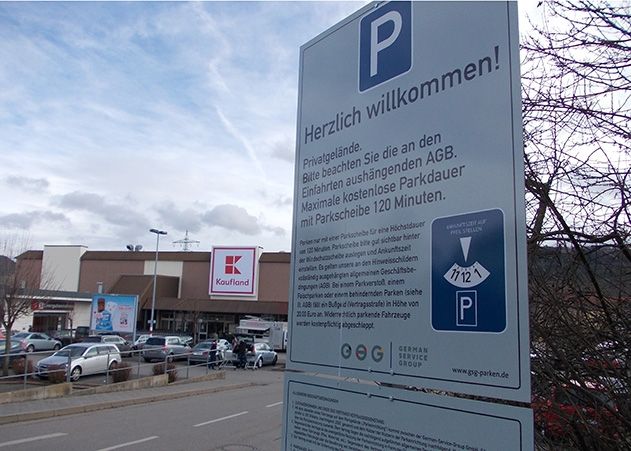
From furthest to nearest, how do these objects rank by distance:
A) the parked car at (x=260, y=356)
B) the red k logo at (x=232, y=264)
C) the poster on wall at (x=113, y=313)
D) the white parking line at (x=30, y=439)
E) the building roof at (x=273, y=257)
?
the red k logo at (x=232, y=264), the building roof at (x=273, y=257), the poster on wall at (x=113, y=313), the parked car at (x=260, y=356), the white parking line at (x=30, y=439)

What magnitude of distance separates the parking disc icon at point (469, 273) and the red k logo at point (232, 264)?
182 feet

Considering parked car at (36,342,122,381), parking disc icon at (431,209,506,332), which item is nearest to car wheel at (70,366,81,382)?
parked car at (36,342,122,381)

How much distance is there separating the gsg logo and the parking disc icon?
0.84 m

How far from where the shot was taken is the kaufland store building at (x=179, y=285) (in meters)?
54.2

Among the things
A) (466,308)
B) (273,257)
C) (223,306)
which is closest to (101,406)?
(466,308)

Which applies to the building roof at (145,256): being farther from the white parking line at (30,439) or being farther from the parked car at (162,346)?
the white parking line at (30,439)

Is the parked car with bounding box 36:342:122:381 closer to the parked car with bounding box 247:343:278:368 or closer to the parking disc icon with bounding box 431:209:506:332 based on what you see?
the parked car with bounding box 247:343:278:368

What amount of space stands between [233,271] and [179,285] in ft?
24.0

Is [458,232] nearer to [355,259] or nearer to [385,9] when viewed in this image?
[355,259]

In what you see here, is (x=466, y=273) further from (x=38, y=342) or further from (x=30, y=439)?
(x=38, y=342)

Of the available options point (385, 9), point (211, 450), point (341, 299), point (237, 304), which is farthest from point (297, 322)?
point (237, 304)

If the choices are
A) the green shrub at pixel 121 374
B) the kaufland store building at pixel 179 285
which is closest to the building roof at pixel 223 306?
the kaufland store building at pixel 179 285

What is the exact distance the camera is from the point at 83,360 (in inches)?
882

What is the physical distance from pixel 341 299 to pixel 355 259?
0.20m
